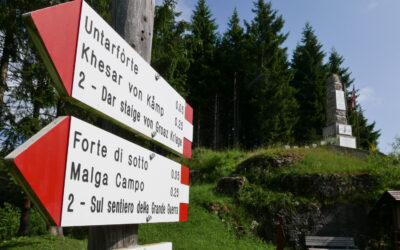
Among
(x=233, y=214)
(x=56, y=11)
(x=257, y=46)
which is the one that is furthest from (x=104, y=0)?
(x=257, y=46)

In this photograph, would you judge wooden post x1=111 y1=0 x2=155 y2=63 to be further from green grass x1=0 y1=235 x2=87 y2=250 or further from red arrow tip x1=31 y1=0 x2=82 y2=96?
green grass x1=0 y1=235 x2=87 y2=250

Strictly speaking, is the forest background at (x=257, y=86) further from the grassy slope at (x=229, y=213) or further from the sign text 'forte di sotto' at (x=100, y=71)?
the sign text 'forte di sotto' at (x=100, y=71)

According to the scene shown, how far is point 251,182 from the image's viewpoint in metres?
12.5

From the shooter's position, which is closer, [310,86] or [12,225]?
[12,225]

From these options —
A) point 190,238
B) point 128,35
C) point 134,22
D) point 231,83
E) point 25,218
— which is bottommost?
point 190,238

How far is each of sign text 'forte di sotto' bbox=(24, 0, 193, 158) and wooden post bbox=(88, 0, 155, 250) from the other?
242 mm

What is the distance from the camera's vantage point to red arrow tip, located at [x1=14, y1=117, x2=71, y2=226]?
1069 mm

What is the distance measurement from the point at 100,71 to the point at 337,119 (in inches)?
652

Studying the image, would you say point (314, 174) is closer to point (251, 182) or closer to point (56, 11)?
point (251, 182)

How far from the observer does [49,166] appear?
1164mm

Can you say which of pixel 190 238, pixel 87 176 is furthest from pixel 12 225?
pixel 87 176

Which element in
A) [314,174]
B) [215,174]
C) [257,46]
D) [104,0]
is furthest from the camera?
[257,46]

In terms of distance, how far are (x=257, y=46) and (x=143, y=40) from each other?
83.6ft

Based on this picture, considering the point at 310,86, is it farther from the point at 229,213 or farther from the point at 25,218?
the point at 25,218
